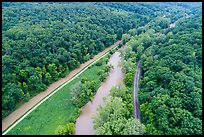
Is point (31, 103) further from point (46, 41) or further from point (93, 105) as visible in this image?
point (46, 41)

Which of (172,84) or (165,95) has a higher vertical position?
(172,84)

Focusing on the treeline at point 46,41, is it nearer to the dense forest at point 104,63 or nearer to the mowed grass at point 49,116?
the dense forest at point 104,63

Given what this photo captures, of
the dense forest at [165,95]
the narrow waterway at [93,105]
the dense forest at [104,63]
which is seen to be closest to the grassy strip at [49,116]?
the narrow waterway at [93,105]

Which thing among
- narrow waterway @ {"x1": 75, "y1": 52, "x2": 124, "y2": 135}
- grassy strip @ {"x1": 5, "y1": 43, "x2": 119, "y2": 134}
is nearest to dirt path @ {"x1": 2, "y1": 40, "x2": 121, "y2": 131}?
grassy strip @ {"x1": 5, "y1": 43, "x2": 119, "y2": 134}

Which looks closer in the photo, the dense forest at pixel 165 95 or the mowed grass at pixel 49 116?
the dense forest at pixel 165 95

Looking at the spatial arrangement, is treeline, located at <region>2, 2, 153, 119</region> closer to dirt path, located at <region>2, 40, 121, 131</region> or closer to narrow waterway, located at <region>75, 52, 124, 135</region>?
dirt path, located at <region>2, 40, 121, 131</region>

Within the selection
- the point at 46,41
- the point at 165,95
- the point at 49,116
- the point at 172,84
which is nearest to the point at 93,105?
the point at 49,116
